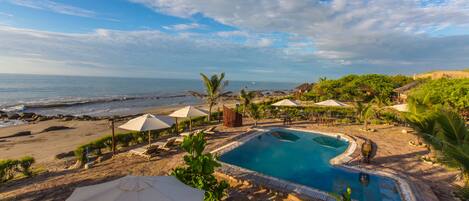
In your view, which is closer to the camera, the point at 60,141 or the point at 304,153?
the point at 304,153

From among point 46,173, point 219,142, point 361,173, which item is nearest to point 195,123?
point 219,142

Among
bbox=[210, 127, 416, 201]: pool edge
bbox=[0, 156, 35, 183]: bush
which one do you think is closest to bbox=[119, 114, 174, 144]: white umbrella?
bbox=[210, 127, 416, 201]: pool edge

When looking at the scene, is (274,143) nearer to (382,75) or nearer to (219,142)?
(219,142)

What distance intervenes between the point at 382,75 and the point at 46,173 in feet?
183

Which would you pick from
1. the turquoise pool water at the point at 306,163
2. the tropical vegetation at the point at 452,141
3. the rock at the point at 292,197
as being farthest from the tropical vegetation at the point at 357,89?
the rock at the point at 292,197

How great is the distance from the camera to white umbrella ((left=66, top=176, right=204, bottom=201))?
466cm

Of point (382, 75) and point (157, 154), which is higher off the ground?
point (382, 75)

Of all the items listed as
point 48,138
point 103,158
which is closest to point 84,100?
point 48,138

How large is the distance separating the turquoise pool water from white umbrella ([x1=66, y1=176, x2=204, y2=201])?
602cm

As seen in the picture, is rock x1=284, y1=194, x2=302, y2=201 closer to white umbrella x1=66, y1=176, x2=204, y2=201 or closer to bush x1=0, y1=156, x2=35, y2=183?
white umbrella x1=66, y1=176, x2=204, y2=201

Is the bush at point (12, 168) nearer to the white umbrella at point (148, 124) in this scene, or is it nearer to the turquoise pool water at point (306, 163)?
the white umbrella at point (148, 124)

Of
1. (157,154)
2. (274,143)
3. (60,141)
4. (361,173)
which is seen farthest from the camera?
(60,141)

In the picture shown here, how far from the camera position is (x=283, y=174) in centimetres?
1086

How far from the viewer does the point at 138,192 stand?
15.7 feet
